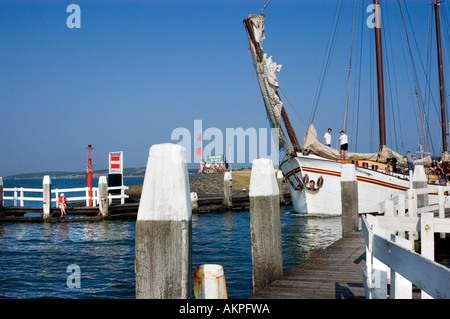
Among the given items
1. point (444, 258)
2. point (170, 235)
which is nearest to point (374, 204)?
point (444, 258)

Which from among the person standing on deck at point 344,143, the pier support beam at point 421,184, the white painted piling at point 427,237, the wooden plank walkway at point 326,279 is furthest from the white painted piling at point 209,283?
the person standing on deck at point 344,143

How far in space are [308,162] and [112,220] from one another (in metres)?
10.3

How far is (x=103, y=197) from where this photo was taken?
75.2ft

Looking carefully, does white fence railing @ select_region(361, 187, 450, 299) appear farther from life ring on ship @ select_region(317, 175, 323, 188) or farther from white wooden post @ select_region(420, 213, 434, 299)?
life ring on ship @ select_region(317, 175, 323, 188)

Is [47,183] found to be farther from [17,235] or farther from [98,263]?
[98,263]

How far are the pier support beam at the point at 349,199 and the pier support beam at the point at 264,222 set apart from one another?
15.9ft

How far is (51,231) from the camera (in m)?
20.4

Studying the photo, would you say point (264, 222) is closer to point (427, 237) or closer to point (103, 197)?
point (427, 237)

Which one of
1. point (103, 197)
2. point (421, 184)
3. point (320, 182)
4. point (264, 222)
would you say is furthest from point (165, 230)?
point (320, 182)

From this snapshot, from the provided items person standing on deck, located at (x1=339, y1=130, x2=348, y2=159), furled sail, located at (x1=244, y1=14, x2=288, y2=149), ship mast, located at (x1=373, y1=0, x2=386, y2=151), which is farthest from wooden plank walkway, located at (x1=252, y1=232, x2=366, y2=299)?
ship mast, located at (x1=373, y1=0, x2=386, y2=151)

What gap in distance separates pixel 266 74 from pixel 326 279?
18212 mm

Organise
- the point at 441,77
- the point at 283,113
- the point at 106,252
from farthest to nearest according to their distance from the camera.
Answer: the point at 441,77
the point at 283,113
the point at 106,252
